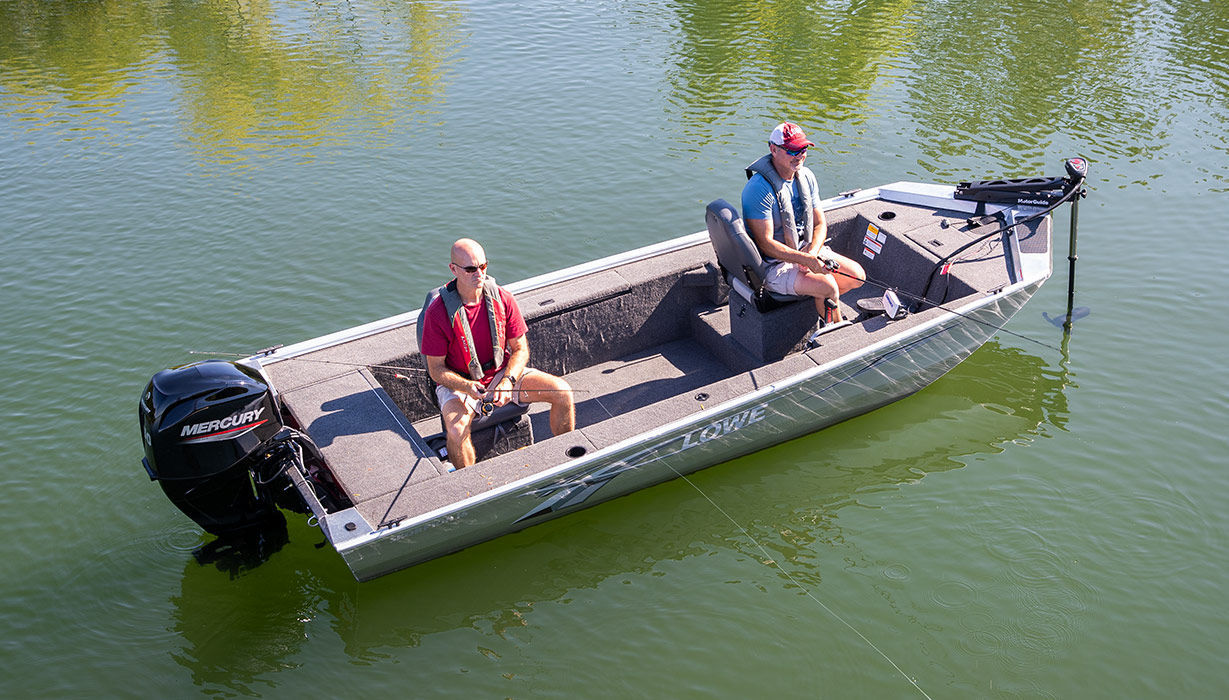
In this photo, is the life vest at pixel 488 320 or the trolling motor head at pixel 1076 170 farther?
the trolling motor head at pixel 1076 170

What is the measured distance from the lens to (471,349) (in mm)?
Answer: 5363

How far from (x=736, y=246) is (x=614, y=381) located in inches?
48.6

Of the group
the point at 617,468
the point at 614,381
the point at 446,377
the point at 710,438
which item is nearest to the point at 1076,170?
the point at 710,438

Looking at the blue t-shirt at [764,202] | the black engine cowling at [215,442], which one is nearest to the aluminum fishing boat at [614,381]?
the black engine cowling at [215,442]

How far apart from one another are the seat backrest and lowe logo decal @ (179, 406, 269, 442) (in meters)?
2.97

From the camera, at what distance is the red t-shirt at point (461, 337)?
5273 millimetres

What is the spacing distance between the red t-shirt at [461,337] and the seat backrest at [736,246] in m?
1.50

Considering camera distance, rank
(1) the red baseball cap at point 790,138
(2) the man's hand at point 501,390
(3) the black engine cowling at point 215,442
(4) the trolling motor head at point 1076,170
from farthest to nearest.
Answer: (4) the trolling motor head at point 1076,170 → (1) the red baseball cap at point 790,138 → (2) the man's hand at point 501,390 → (3) the black engine cowling at point 215,442

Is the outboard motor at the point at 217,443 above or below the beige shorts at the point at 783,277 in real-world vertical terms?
below

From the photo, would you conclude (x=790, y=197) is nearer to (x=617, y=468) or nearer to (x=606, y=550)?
(x=617, y=468)

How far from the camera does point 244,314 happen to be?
8.16m

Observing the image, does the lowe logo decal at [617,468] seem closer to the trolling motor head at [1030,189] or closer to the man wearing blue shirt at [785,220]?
the man wearing blue shirt at [785,220]

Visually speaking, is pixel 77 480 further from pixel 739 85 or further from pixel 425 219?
pixel 739 85

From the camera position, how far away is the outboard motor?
4.62 meters
